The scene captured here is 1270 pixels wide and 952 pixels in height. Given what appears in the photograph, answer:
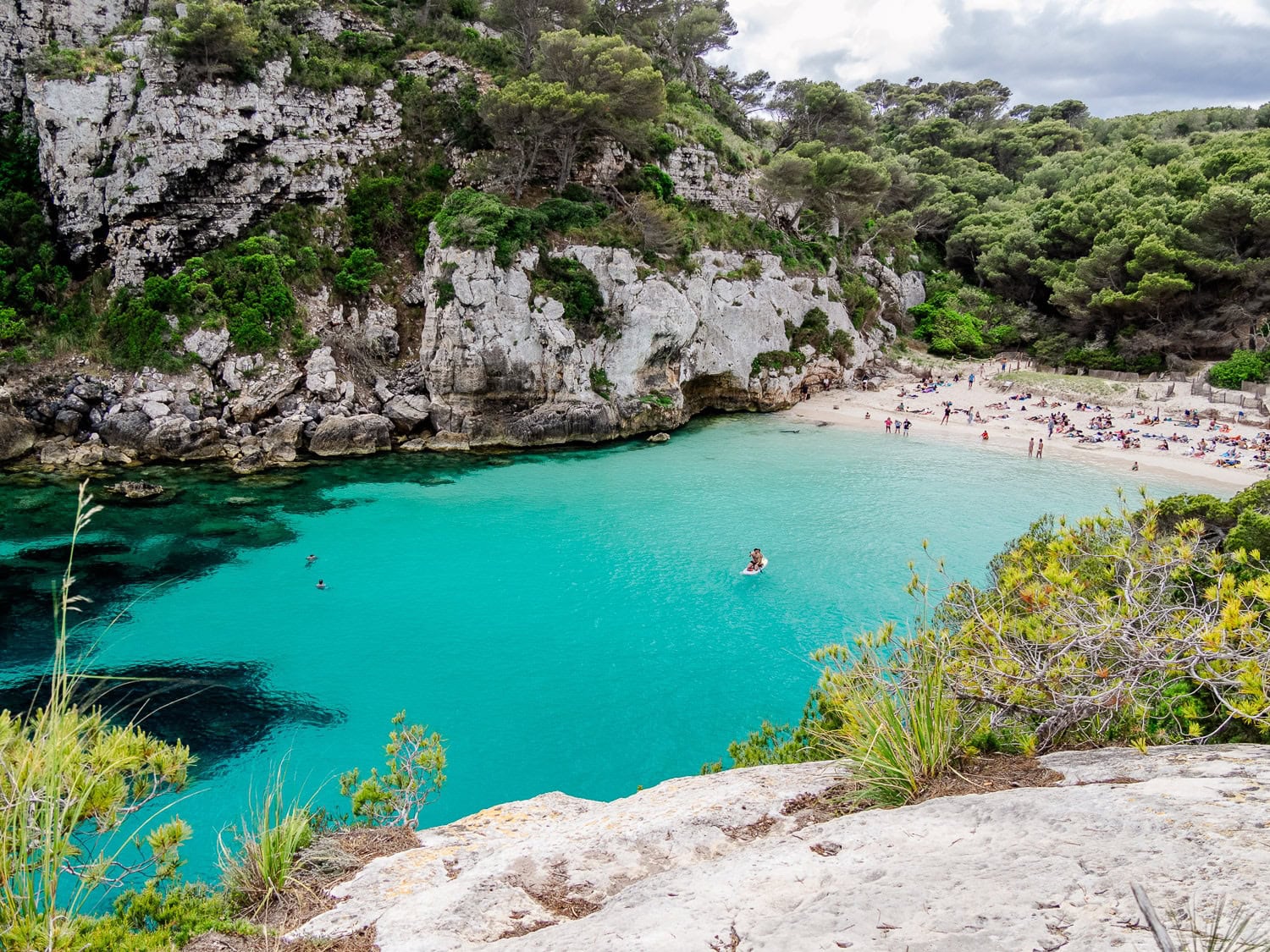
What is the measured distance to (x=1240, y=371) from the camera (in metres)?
34.0

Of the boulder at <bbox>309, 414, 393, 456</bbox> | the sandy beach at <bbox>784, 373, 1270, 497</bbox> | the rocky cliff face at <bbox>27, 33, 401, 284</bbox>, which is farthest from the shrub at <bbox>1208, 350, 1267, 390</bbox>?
the rocky cliff face at <bbox>27, 33, 401, 284</bbox>

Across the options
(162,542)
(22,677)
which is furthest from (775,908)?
(162,542)

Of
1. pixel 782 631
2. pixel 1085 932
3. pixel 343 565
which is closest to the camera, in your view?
pixel 1085 932

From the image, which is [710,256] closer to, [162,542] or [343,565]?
[343,565]

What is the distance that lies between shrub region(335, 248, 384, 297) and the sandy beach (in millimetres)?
22196

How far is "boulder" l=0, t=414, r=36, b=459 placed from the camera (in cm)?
2564

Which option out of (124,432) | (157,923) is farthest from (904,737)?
(124,432)

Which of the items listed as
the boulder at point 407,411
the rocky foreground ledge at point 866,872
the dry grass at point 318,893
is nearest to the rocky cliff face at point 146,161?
the boulder at point 407,411

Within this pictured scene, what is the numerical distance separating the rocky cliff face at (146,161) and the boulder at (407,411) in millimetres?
10845

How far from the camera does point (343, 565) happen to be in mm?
19266

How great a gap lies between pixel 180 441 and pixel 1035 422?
38387mm

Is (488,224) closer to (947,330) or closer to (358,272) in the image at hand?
(358,272)

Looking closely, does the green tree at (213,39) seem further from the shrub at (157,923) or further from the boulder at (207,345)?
the shrub at (157,923)

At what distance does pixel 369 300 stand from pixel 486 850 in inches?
1259
